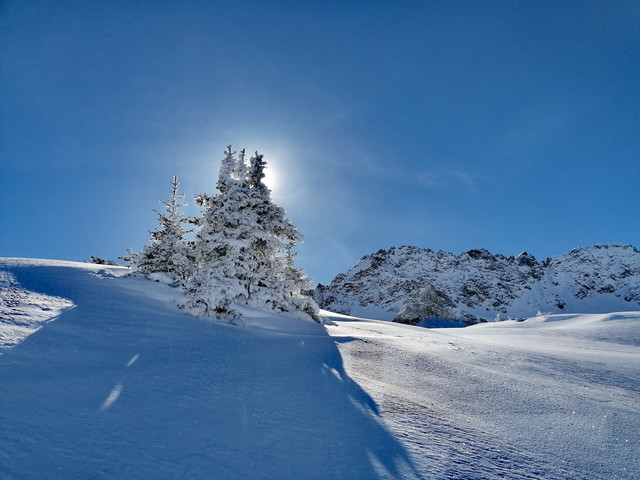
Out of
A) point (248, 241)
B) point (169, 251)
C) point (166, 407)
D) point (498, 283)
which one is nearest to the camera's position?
point (166, 407)

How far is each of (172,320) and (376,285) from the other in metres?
142

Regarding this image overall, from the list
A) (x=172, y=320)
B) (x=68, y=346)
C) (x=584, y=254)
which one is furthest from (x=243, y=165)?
(x=584, y=254)

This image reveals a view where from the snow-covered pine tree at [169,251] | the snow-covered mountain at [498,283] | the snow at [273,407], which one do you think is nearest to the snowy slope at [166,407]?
the snow at [273,407]

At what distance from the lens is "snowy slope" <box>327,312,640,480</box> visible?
3.27 metres

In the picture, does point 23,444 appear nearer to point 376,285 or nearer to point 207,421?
point 207,421

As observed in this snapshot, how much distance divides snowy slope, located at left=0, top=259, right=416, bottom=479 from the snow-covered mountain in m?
114

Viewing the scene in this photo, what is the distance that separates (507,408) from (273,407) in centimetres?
359

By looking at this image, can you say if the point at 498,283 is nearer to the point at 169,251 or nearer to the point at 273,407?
the point at 169,251

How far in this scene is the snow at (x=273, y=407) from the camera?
279cm

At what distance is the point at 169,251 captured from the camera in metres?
15.4

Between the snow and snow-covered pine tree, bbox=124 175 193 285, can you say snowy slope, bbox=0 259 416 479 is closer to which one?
→ the snow

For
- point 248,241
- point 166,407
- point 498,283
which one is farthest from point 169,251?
point 498,283

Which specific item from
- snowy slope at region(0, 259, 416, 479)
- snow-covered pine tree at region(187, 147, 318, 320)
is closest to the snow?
snowy slope at region(0, 259, 416, 479)

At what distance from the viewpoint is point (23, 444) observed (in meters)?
2.52
